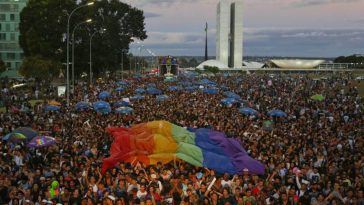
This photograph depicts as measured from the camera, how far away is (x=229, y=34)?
558 ft

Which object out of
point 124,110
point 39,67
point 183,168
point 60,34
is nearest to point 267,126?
point 124,110

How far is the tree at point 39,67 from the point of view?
53.9m

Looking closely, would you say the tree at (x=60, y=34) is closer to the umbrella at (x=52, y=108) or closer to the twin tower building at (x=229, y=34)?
the umbrella at (x=52, y=108)

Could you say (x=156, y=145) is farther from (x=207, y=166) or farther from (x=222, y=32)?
(x=222, y=32)

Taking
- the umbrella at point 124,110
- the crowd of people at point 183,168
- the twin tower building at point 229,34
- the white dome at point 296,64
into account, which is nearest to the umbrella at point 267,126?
the crowd of people at point 183,168

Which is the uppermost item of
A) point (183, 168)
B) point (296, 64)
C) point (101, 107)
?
point (296, 64)

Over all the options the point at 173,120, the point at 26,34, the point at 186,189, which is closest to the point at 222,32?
the point at 26,34

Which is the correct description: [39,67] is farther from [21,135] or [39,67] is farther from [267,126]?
[21,135]

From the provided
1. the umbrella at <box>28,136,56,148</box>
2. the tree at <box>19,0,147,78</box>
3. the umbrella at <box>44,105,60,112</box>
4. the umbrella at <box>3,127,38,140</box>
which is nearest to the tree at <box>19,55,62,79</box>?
the tree at <box>19,0,147,78</box>

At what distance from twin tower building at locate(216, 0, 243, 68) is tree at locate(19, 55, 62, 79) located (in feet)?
370

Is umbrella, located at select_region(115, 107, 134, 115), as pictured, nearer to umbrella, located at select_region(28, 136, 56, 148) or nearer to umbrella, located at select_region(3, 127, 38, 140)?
umbrella, located at select_region(3, 127, 38, 140)

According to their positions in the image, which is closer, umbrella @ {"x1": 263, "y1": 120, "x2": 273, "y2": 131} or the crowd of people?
the crowd of people

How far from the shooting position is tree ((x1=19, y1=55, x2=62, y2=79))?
177 feet

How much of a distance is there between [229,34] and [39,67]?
121 meters
